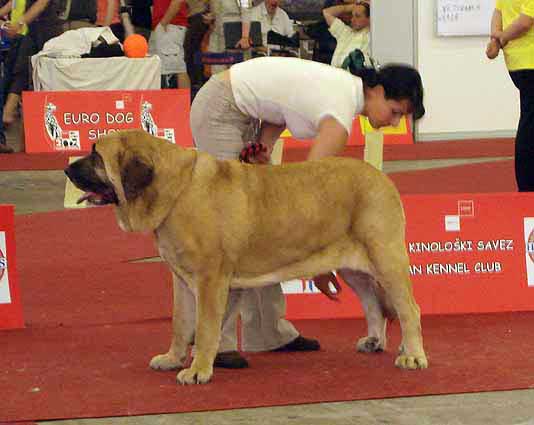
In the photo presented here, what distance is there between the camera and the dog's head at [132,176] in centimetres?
475

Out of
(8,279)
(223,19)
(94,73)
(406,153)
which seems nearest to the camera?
(8,279)

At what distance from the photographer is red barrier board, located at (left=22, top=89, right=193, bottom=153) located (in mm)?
13078

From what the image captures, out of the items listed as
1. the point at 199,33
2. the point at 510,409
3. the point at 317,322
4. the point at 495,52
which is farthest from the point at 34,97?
the point at 510,409

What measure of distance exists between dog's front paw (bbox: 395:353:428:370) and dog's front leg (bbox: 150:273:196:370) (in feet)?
2.80

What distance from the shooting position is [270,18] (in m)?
16.6

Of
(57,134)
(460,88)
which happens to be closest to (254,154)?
(57,134)

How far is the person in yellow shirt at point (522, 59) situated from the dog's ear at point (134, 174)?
389 centimetres

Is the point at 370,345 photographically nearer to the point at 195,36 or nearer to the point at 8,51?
the point at 8,51

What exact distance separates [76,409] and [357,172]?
59.0 inches

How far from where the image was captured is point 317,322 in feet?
20.0

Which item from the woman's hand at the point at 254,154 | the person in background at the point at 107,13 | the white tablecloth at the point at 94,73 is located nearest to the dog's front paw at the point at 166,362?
the woman's hand at the point at 254,154

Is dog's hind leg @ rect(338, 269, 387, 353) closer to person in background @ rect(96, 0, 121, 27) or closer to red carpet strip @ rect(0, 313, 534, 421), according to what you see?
red carpet strip @ rect(0, 313, 534, 421)

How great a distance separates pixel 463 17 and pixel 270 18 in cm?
312

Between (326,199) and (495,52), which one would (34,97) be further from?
(326,199)
